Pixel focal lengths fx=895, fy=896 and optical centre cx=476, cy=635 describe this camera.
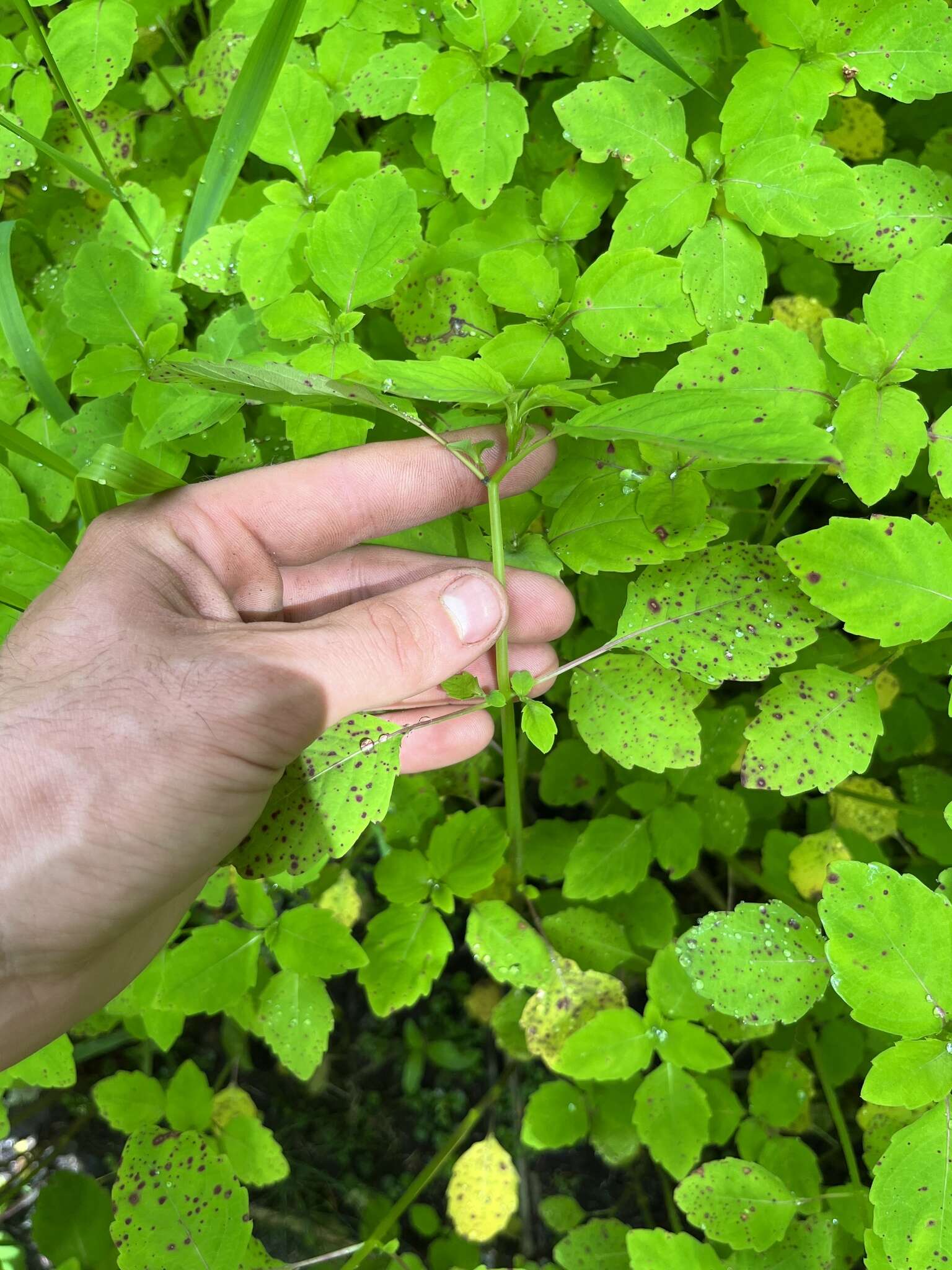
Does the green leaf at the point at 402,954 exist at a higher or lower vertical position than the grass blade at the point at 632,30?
lower

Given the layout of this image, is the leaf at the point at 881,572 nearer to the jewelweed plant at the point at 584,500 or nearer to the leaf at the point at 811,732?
the jewelweed plant at the point at 584,500

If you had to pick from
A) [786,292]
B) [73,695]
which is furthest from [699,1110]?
[786,292]

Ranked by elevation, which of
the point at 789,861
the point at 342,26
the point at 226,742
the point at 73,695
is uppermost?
the point at 342,26

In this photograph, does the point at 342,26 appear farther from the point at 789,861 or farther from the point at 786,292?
the point at 789,861

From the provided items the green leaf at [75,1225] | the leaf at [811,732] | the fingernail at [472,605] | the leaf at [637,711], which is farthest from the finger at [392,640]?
the green leaf at [75,1225]

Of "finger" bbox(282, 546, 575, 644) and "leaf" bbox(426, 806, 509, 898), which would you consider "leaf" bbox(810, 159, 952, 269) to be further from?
"leaf" bbox(426, 806, 509, 898)

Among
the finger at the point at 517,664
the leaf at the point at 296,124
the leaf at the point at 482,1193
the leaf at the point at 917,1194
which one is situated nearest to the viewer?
the leaf at the point at 917,1194

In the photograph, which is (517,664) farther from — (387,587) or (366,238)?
(366,238)

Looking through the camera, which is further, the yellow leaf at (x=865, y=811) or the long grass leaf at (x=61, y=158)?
the yellow leaf at (x=865, y=811)
